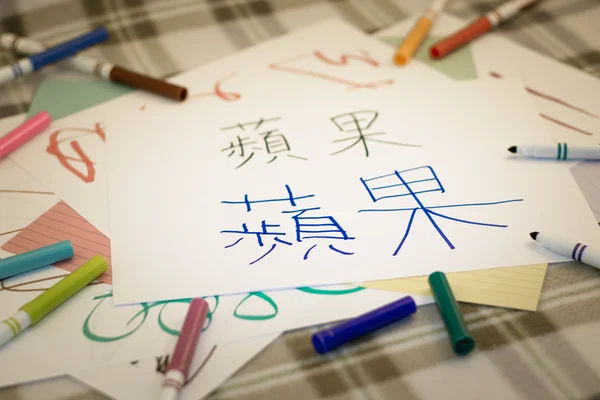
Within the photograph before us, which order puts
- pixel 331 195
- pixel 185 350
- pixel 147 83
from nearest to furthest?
pixel 185 350
pixel 331 195
pixel 147 83

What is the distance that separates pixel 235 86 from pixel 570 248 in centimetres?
39

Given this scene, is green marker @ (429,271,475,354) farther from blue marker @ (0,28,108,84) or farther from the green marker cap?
blue marker @ (0,28,108,84)

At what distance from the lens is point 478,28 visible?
0.72 metres

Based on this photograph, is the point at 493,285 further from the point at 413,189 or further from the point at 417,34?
the point at 417,34

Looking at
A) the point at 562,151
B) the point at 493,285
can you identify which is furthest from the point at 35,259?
the point at 562,151

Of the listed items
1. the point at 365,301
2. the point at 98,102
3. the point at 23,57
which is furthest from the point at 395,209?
the point at 23,57

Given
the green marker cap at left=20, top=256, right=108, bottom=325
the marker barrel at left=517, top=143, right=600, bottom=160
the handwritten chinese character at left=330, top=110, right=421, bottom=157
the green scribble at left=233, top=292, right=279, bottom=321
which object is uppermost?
the handwritten chinese character at left=330, top=110, right=421, bottom=157

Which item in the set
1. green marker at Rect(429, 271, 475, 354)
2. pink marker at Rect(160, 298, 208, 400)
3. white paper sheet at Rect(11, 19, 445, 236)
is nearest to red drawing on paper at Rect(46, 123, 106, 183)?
white paper sheet at Rect(11, 19, 445, 236)

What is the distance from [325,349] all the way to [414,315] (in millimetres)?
75

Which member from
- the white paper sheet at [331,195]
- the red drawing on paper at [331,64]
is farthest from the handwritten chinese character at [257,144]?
the red drawing on paper at [331,64]

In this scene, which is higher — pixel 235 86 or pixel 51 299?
pixel 235 86

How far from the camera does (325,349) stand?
41 cm

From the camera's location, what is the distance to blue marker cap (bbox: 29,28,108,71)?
0.68 metres

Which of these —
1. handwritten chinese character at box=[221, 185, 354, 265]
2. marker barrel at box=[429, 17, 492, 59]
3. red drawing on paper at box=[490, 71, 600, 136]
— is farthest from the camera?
marker barrel at box=[429, 17, 492, 59]
